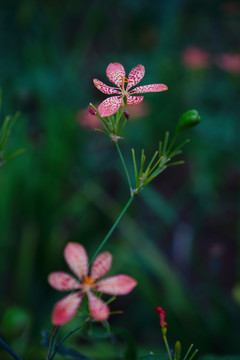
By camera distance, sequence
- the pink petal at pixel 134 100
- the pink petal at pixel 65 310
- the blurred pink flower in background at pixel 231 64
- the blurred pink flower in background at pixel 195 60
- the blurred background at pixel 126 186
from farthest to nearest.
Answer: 1. the blurred pink flower in background at pixel 195 60
2. the blurred pink flower in background at pixel 231 64
3. the blurred background at pixel 126 186
4. the pink petal at pixel 134 100
5. the pink petal at pixel 65 310

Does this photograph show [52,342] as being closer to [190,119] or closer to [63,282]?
[63,282]

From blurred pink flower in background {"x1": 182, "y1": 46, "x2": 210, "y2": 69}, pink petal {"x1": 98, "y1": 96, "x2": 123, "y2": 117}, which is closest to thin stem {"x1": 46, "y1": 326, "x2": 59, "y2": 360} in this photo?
pink petal {"x1": 98, "y1": 96, "x2": 123, "y2": 117}

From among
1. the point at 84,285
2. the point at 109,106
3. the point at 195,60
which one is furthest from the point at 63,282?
the point at 195,60

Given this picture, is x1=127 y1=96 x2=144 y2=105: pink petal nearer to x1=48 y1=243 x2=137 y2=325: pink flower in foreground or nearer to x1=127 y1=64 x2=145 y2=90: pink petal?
x1=127 y1=64 x2=145 y2=90: pink petal

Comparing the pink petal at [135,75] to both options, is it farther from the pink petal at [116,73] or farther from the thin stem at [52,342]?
the thin stem at [52,342]

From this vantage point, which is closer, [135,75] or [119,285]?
[119,285]

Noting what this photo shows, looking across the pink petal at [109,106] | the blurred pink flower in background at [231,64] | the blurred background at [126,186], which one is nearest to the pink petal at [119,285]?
the pink petal at [109,106]

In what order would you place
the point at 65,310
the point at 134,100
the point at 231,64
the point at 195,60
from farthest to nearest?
the point at 195,60, the point at 231,64, the point at 134,100, the point at 65,310
